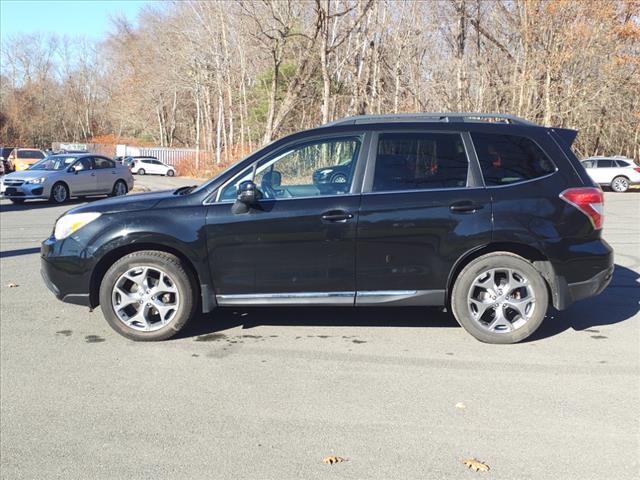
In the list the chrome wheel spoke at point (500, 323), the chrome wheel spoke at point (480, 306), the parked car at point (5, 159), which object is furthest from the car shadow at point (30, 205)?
the chrome wheel spoke at point (500, 323)

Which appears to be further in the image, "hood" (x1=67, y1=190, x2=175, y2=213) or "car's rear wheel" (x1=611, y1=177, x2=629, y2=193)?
"car's rear wheel" (x1=611, y1=177, x2=629, y2=193)

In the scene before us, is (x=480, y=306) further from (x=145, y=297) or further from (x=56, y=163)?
(x=56, y=163)

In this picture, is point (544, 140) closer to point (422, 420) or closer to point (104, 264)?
point (422, 420)

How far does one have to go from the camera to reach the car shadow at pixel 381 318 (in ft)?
18.6

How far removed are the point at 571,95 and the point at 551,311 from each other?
2586cm

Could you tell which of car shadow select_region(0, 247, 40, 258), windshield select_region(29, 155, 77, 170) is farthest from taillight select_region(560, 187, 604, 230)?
windshield select_region(29, 155, 77, 170)

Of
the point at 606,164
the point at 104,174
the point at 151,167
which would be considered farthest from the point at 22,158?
the point at 606,164

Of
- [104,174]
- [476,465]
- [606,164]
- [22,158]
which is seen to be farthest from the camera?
[22,158]

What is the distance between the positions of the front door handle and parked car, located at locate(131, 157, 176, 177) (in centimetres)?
4126

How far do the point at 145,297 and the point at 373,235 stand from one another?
207cm

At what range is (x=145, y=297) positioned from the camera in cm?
523

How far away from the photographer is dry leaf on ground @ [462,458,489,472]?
3.19 metres

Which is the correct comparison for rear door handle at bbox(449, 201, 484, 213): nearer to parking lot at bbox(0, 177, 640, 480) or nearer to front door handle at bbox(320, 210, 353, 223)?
front door handle at bbox(320, 210, 353, 223)

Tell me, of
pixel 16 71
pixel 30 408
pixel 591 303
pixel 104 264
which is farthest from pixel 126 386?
pixel 16 71
